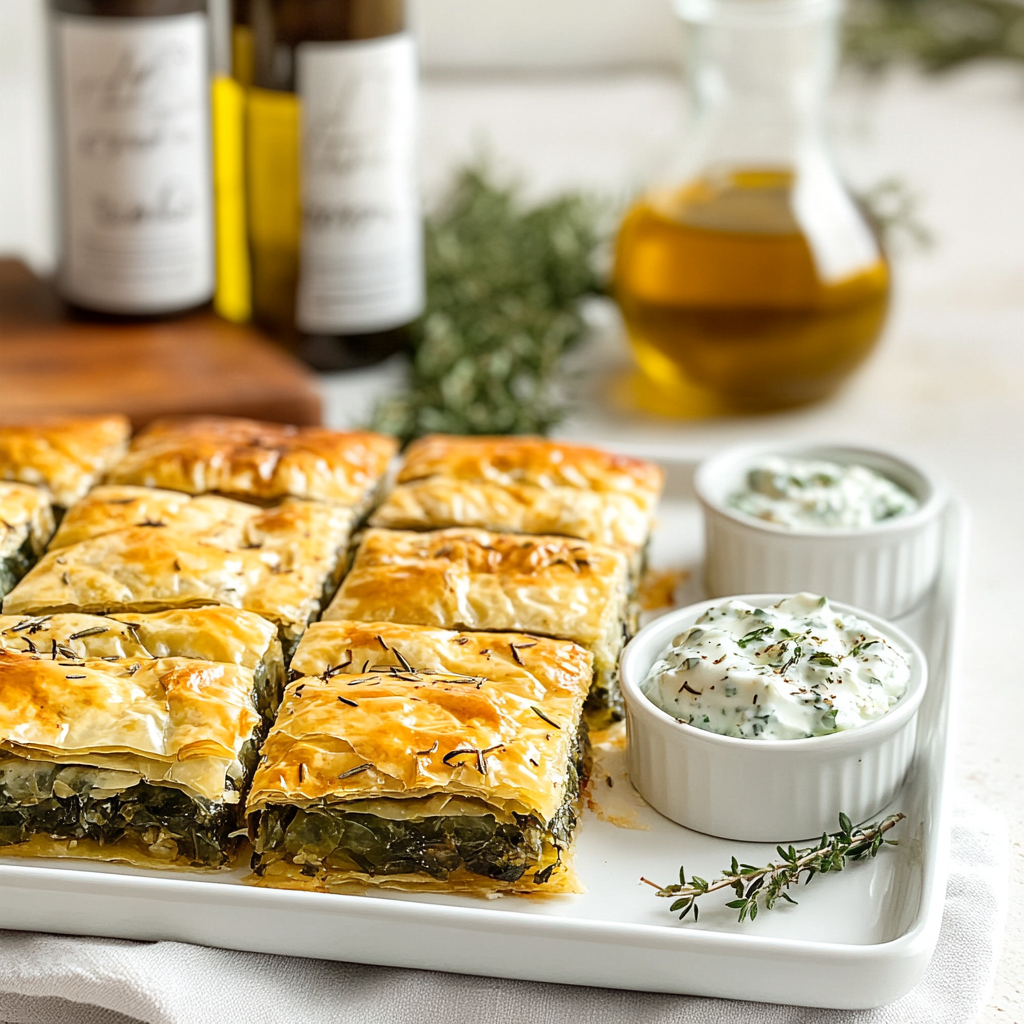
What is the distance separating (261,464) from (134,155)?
1321mm

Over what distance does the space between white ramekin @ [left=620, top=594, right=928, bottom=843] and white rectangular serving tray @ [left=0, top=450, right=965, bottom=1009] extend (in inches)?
2.1

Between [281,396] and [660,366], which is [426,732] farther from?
[660,366]

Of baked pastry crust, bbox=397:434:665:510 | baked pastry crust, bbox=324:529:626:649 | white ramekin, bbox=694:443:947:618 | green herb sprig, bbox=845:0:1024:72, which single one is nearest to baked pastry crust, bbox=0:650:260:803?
baked pastry crust, bbox=324:529:626:649

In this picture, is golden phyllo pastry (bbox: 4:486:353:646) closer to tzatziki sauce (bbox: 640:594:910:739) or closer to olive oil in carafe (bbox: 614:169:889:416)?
tzatziki sauce (bbox: 640:594:910:739)

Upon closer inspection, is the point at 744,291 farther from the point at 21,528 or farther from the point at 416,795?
the point at 416,795

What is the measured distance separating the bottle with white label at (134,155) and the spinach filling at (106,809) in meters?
2.18

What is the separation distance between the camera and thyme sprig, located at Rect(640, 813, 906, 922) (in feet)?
7.41

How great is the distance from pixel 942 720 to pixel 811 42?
80.6 inches

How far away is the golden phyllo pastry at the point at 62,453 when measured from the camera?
3.23 metres

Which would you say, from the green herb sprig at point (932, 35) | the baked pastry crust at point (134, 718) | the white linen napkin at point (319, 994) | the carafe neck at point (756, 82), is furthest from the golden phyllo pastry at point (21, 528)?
the green herb sprig at point (932, 35)

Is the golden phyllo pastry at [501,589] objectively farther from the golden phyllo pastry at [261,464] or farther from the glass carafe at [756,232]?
the glass carafe at [756,232]

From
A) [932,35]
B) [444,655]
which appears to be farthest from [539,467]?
[932,35]

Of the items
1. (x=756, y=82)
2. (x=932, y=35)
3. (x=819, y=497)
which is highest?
(x=756, y=82)

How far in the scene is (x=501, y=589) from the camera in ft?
9.34
